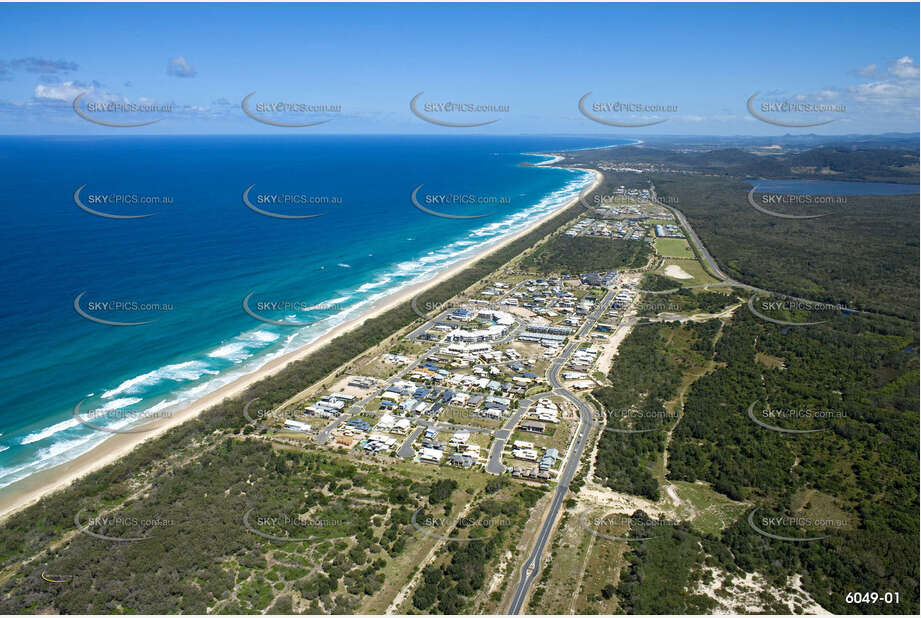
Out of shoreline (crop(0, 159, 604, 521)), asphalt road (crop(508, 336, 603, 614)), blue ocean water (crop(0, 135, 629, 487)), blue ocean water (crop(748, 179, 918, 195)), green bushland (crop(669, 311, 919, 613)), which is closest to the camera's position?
asphalt road (crop(508, 336, 603, 614))

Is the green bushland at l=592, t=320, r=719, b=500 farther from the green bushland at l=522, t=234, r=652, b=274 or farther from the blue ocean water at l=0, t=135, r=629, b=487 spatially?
the blue ocean water at l=0, t=135, r=629, b=487

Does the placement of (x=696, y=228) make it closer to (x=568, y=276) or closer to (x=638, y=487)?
(x=568, y=276)

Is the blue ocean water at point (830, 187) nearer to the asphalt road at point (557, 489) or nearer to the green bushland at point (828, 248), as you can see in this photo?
the green bushland at point (828, 248)

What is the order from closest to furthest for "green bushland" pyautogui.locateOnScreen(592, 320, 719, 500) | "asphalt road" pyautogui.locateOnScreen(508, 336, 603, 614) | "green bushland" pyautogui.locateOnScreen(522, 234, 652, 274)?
"asphalt road" pyautogui.locateOnScreen(508, 336, 603, 614) < "green bushland" pyautogui.locateOnScreen(592, 320, 719, 500) < "green bushland" pyautogui.locateOnScreen(522, 234, 652, 274)

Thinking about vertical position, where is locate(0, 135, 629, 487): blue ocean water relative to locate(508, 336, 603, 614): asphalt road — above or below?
above

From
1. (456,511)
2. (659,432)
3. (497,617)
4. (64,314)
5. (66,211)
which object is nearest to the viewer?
(497,617)

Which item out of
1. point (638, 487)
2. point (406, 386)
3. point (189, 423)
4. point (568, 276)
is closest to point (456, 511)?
point (638, 487)

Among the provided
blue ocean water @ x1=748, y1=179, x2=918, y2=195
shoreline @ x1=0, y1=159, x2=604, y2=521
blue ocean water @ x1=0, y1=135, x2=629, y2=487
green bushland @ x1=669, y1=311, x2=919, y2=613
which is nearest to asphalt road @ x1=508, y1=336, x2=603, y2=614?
green bushland @ x1=669, y1=311, x2=919, y2=613
